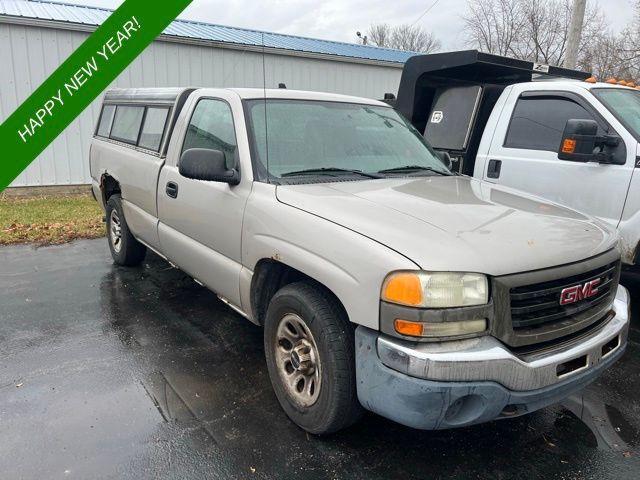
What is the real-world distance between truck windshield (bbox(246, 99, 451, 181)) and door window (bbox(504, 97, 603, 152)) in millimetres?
1486

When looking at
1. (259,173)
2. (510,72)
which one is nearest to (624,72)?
(510,72)

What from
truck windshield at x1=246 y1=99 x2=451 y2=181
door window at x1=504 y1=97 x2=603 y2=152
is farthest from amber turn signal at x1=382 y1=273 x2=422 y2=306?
door window at x1=504 y1=97 x2=603 y2=152

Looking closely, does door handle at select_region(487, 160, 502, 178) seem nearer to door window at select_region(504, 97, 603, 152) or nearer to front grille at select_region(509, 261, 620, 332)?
door window at select_region(504, 97, 603, 152)

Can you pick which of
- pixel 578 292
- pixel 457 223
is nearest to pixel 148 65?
pixel 457 223

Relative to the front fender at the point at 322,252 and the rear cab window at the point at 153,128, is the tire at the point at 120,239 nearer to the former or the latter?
the rear cab window at the point at 153,128

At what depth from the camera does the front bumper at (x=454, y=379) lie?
2.18m

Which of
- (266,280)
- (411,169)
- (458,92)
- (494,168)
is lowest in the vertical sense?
(266,280)

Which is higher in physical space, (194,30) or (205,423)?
(194,30)

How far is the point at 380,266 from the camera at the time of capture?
2270 millimetres

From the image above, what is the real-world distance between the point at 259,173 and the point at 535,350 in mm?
1900

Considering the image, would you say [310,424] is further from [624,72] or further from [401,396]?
[624,72]

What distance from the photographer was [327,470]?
2.59 meters

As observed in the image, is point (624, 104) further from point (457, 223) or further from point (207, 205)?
point (207, 205)

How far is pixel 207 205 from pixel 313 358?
148cm
